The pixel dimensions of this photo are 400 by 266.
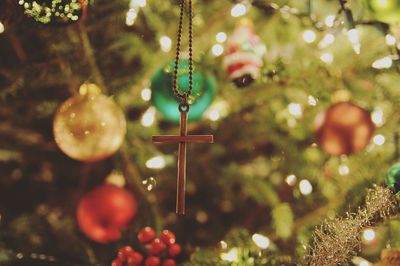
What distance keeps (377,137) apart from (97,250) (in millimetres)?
914

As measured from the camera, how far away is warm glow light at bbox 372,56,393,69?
1.42 metres

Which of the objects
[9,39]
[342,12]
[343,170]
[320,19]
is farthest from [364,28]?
[9,39]

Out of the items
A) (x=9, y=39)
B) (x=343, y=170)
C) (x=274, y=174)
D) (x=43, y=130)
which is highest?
(x=9, y=39)

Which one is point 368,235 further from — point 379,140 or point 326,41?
point 326,41

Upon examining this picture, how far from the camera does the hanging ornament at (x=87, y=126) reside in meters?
1.28

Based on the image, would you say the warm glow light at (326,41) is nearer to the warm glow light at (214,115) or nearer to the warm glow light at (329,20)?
the warm glow light at (329,20)

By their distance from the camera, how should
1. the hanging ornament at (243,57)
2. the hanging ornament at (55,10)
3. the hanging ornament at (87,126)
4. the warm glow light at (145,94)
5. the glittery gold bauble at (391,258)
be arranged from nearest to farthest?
the glittery gold bauble at (391,258) → the hanging ornament at (55,10) → the hanging ornament at (87,126) → the hanging ornament at (243,57) → the warm glow light at (145,94)

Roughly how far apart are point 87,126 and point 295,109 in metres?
0.67

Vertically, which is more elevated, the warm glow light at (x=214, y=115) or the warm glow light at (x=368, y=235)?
the warm glow light at (x=214, y=115)

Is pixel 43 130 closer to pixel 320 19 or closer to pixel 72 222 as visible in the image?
pixel 72 222

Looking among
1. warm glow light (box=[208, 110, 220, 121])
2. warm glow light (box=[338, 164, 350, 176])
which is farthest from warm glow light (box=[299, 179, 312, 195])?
warm glow light (box=[208, 110, 220, 121])

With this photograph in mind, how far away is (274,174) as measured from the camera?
188cm

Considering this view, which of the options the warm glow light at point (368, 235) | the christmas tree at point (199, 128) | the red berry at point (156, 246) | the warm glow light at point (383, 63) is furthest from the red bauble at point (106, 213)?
the warm glow light at point (383, 63)

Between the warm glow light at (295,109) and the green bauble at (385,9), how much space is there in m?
0.54
